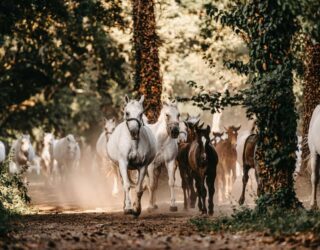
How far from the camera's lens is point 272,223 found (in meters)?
12.6

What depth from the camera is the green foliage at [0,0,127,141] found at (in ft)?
106

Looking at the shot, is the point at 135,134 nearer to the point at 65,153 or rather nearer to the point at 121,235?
the point at 121,235

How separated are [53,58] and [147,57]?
11.8 meters

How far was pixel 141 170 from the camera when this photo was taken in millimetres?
19594

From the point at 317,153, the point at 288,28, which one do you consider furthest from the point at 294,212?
the point at 317,153

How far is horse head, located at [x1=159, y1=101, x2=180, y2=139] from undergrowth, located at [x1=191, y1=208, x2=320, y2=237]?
6368 millimetres

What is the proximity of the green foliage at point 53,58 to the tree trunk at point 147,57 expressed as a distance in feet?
13.9

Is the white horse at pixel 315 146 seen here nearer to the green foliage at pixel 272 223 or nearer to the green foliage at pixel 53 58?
the green foliage at pixel 272 223

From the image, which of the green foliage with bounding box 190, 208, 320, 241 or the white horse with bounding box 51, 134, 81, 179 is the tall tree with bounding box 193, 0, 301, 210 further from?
the white horse with bounding box 51, 134, 81, 179

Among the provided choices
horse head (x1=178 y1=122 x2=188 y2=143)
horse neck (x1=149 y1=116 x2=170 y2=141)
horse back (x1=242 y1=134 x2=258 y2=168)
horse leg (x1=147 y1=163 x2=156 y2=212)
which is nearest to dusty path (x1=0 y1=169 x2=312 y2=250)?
horse leg (x1=147 y1=163 x2=156 y2=212)

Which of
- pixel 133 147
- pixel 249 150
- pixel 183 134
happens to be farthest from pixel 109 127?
pixel 133 147

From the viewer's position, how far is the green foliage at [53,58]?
106 feet

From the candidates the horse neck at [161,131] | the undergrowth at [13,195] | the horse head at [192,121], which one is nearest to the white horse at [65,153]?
the undergrowth at [13,195]

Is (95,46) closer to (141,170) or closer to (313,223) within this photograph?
(141,170)
